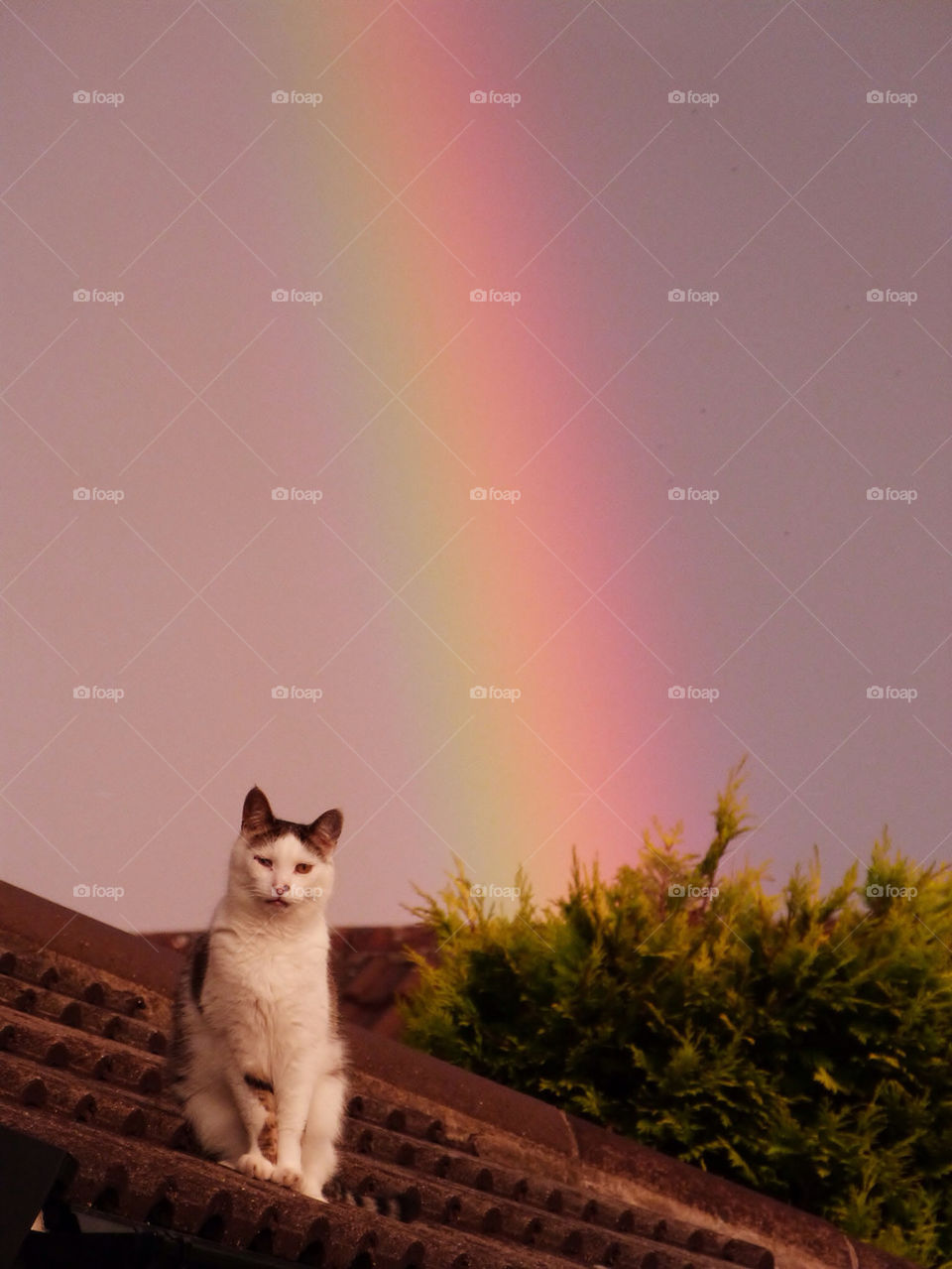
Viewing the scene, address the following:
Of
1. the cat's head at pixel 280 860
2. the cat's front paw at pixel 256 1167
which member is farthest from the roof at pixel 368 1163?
the cat's head at pixel 280 860

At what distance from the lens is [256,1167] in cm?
344

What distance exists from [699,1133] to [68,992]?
320 centimetres

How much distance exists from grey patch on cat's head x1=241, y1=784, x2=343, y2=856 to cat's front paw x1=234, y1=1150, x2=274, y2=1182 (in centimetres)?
75

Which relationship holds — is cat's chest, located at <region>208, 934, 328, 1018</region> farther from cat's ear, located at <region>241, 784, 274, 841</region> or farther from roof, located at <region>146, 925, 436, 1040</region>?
roof, located at <region>146, 925, 436, 1040</region>

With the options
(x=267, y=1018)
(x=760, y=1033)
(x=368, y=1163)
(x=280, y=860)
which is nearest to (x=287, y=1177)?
(x=267, y=1018)

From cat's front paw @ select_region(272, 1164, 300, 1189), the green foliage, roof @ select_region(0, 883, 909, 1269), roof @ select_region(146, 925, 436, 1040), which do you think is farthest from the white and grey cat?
roof @ select_region(146, 925, 436, 1040)

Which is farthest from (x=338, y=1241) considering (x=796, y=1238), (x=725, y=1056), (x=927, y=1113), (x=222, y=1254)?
(x=927, y=1113)

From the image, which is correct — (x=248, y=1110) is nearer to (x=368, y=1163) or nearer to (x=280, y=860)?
(x=280, y=860)

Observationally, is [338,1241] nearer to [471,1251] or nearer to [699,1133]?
[471,1251]

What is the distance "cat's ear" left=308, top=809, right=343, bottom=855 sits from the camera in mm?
3762

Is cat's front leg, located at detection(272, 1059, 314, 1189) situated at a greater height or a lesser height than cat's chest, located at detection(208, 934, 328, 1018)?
lesser

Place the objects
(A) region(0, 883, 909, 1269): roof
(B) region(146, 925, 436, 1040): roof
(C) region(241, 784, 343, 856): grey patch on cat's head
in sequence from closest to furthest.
→ (A) region(0, 883, 909, 1269): roof → (C) region(241, 784, 343, 856): grey patch on cat's head → (B) region(146, 925, 436, 1040): roof

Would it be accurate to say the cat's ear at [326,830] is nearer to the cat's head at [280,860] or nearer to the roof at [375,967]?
the cat's head at [280,860]

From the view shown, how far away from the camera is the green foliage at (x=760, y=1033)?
680 cm
